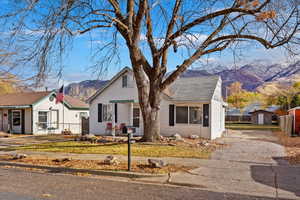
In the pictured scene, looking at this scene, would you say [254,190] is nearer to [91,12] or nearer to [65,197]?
[65,197]

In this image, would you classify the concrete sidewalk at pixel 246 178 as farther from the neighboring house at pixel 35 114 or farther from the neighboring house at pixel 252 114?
the neighboring house at pixel 252 114

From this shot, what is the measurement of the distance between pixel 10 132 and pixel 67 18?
17704 millimetres

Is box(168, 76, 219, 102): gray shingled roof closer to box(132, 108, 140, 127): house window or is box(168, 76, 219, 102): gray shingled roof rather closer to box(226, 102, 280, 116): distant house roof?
box(132, 108, 140, 127): house window

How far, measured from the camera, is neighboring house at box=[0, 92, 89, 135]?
26.3 meters

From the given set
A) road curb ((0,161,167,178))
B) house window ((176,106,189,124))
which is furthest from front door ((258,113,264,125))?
road curb ((0,161,167,178))

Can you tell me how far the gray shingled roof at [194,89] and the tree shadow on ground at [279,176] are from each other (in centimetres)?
1022

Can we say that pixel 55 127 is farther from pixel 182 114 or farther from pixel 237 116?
pixel 237 116

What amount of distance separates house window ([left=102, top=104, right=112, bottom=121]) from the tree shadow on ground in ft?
50.8

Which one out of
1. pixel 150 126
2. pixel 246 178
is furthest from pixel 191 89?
pixel 246 178

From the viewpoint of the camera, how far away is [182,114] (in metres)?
20.8

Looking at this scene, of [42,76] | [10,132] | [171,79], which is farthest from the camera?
[10,132]

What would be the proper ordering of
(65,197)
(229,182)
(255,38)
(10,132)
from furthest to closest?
(10,132) < (255,38) < (229,182) < (65,197)

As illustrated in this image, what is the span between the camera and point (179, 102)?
2048cm

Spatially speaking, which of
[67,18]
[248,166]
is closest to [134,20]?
[67,18]
